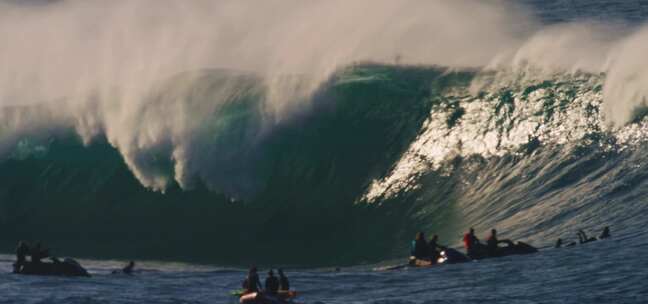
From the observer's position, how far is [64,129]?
4600cm

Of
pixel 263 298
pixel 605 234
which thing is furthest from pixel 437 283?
pixel 605 234

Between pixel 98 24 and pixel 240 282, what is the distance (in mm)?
20560

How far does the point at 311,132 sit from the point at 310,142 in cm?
52

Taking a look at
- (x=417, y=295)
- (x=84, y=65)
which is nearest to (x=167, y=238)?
(x=84, y=65)

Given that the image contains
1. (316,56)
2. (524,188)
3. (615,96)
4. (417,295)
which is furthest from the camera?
(316,56)

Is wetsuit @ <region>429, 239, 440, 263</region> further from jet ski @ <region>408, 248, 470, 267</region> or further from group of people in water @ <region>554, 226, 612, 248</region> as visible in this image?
group of people in water @ <region>554, 226, 612, 248</region>

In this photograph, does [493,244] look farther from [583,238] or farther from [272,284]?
[272,284]

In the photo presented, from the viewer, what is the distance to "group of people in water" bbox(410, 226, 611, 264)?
32.5 meters

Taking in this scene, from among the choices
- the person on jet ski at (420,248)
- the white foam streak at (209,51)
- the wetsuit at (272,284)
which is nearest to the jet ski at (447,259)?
the person on jet ski at (420,248)

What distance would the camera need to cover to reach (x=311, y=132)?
1699 inches

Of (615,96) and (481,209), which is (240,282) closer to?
(481,209)

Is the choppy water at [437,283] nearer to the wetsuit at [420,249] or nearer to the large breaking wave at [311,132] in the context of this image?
the wetsuit at [420,249]

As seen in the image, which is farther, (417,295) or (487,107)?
(487,107)

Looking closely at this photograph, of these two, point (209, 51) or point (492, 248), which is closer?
point (492, 248)
